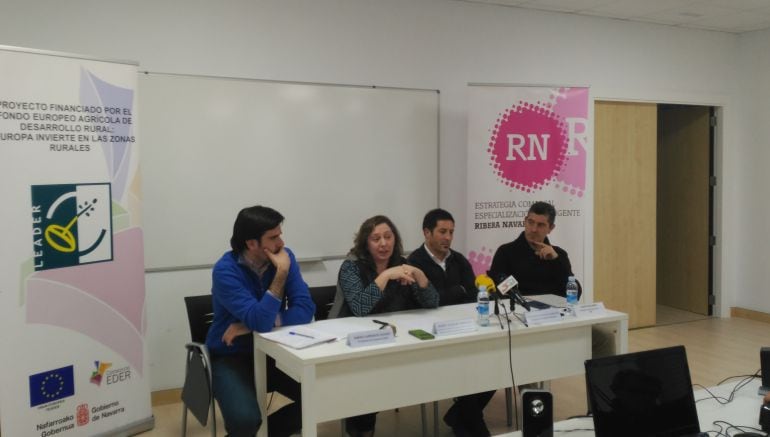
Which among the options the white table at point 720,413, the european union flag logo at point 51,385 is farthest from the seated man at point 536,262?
the european union flag logo at point 51,385

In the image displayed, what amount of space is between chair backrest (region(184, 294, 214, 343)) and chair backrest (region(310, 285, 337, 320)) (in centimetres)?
60

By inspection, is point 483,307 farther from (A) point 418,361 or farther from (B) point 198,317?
(B) point 198,317

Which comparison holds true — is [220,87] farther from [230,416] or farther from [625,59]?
[625,59]

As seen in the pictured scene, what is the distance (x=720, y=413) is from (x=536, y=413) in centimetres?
74

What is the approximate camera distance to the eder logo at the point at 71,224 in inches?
121

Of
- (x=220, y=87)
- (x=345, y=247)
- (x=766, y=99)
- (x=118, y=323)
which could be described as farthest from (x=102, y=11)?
(x=766, y=99)

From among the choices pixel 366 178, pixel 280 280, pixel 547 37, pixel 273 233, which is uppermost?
pixel 547 37

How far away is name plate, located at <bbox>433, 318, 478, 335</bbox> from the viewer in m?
2.72

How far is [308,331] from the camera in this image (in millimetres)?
2752

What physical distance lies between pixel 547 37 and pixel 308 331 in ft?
12.3

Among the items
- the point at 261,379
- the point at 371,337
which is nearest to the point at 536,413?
the point at 371,337

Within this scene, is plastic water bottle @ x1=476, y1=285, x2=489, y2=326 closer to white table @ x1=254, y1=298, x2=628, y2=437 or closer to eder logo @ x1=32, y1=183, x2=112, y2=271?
white table @ x1=254, y1=298, x2=628, y2=437

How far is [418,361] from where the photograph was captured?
2678 millimetres

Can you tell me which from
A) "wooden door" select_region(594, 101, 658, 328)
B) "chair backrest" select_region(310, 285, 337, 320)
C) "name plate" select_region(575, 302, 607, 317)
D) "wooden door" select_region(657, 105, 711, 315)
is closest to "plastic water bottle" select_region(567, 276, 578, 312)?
"name plate" select_region(575, 302, 607, 317)
